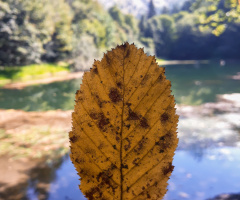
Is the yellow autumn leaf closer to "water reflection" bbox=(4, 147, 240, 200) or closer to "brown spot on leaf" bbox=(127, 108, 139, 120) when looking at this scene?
"brown spot on leaf" bbox=(127, 108, 139, 120)

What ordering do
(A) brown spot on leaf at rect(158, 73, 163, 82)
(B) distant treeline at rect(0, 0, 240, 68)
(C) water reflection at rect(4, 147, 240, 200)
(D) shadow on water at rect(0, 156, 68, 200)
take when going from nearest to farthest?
1. (A) brown spot on leaf at rect(158, 73, 163, 82)
2. (D) shadow on water at rect(0, 156, 68, 200)
3. (C) water reflection at rect(4, 147, 240, 200)
4. (B) distant treeline at rect(0, 0, 240, 68)

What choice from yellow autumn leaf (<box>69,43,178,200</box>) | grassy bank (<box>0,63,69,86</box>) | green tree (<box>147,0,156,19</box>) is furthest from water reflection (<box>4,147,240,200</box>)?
green tree (<box>147,0,156,19</box>)

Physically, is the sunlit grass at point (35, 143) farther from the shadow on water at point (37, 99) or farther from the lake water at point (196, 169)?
the shadow on water at point (37, 99)

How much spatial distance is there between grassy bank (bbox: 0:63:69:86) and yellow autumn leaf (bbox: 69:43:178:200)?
30179 mm

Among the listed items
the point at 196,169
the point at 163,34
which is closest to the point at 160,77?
the point at 196,169

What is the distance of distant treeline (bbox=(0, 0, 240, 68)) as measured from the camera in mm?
27933

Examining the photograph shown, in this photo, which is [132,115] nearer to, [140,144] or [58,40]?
[140,144]

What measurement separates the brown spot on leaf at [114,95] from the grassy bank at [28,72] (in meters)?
30.2

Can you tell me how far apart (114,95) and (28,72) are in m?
35.7

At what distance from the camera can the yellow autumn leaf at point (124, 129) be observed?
1.01ft

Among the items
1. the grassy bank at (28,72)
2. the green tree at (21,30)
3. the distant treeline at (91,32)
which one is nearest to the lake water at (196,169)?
the distant treeline at (91,32)

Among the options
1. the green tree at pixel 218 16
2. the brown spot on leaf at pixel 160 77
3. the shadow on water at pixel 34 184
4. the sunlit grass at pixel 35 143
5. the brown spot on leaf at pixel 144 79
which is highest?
the green tree at pixel 218 16

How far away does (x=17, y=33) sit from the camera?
Result: 29172mm

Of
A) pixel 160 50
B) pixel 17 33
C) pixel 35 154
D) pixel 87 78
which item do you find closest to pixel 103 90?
pixel 87 78
